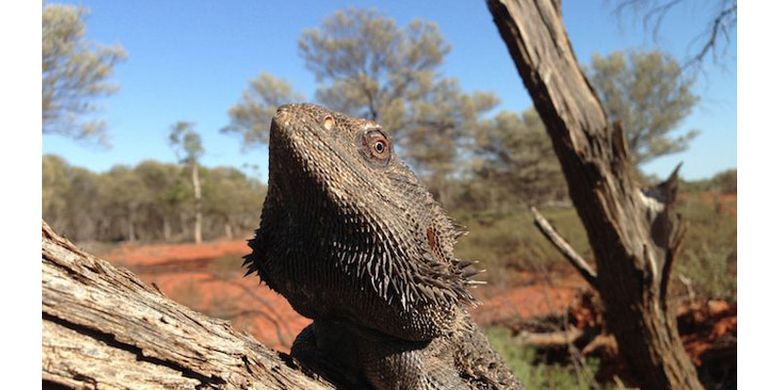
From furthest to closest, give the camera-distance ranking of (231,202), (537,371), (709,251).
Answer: (231,202), (709,251), (537,371)

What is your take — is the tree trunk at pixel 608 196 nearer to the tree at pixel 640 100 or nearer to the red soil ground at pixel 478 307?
the red soil ground at pixel 478 307

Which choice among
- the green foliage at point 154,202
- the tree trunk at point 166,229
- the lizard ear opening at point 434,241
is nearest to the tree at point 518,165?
the green foliage at point 154,202

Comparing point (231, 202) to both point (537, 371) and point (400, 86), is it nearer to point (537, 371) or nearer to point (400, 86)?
point (400, 86)

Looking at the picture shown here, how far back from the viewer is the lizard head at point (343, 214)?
4.71 feet

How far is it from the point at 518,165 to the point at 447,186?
13.0ft

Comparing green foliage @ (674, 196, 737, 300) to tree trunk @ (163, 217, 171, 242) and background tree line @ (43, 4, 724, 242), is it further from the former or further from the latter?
tree trunk @ (163, 217, 171, 242)

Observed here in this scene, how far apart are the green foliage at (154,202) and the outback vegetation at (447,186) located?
0.10 meters

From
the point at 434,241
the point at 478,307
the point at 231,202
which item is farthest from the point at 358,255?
the point at 231,202

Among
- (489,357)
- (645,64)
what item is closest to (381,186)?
(489,357)

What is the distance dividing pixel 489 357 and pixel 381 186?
879mm

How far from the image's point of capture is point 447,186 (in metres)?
21.7

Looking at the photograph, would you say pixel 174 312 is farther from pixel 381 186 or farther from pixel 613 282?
pixel 613 282

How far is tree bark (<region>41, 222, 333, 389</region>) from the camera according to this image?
1042mm

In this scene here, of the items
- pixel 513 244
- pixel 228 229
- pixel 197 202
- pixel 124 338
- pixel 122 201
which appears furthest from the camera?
pixel 228 229
